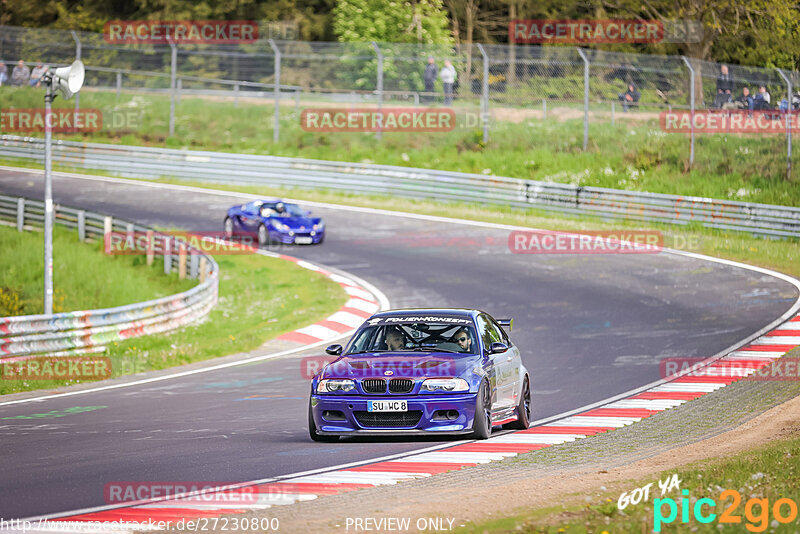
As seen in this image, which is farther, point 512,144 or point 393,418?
point 512,144

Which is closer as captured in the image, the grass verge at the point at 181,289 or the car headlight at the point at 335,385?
the car headlight at the point at 335,385

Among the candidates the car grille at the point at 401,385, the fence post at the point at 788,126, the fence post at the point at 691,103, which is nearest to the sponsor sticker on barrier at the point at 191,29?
the fence post at the point at 691,103

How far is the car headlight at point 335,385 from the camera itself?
1092 cm

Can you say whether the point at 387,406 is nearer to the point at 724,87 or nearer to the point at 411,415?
the point at 411,415

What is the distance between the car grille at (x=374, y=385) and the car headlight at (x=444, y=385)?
14.5 inches

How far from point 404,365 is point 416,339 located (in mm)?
973

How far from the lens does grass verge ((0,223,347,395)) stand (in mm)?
18891

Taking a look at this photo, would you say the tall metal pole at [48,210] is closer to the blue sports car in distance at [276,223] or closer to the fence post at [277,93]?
the blue sports car in distance at [276,223]

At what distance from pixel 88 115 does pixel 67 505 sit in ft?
126

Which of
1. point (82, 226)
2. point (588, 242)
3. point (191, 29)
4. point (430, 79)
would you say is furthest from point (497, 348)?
point (191, 29)

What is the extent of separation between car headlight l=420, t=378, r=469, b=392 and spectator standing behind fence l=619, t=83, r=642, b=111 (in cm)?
2456

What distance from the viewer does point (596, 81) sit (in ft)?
112

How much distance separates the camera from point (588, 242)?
1124 inches

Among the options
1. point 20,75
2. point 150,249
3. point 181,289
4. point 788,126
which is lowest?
point 181,289
